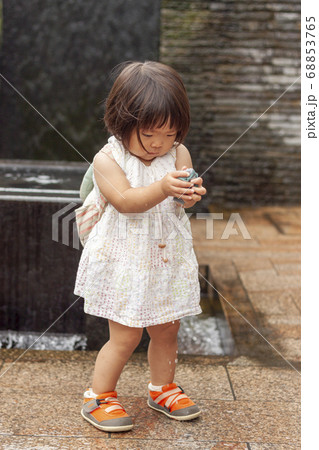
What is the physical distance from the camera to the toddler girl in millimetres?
1994

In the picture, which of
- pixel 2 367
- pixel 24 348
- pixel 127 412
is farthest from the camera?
pixel 24 348

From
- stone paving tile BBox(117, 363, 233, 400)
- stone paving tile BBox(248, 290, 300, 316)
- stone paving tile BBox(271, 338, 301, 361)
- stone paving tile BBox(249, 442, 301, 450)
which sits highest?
stone paving tile BBox(117, 363, 233, 400)

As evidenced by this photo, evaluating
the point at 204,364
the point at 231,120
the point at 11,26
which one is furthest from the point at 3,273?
the point at 231,120

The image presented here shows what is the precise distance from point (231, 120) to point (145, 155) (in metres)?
5.33

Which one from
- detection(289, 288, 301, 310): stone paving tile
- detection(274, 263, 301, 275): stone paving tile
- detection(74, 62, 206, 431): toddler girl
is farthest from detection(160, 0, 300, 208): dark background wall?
detection(74, 62, 206, 431): toddler girl

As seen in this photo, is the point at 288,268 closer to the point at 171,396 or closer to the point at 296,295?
the point at 296,295

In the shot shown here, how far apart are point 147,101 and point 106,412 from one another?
103 cm

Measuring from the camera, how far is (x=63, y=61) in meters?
4.79

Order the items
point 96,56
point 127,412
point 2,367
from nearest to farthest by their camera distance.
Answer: point 127,412, point 2,367, point 96,56

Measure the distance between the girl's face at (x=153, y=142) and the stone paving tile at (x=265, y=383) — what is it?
1.02 m

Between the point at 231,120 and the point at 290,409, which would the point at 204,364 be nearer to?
the point at 290,409

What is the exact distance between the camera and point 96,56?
4.71 meters

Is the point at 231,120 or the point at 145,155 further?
the point at 231,120

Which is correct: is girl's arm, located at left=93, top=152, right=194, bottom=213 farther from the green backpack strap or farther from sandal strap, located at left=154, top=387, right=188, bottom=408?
sandal strap, located at left=154, top=387, right=188, bottom=408
